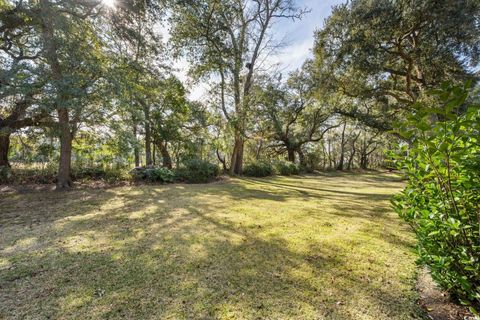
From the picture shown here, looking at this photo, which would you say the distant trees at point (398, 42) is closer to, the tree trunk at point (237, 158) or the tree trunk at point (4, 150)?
the tree trunk at point (237, 158)

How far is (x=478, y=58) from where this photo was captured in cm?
679

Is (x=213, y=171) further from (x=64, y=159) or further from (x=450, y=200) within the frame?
(x=450, y=200)

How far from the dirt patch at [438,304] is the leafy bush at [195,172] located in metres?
7.61

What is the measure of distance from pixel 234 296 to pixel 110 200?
4611 mm

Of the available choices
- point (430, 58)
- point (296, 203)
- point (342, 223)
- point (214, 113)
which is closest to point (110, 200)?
point (296, 203)

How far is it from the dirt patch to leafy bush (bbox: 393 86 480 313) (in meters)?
0.14

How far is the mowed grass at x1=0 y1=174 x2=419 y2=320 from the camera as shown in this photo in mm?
1670

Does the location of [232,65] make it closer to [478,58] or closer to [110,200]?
[110,200]

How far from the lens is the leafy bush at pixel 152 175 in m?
7.84

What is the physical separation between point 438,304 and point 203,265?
2038 mm

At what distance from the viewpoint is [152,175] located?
25.8 feet

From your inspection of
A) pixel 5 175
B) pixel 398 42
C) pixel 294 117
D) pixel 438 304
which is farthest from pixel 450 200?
pixel 294 117

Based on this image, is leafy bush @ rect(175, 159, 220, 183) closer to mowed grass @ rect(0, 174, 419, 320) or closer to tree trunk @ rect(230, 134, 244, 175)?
tree trunk @ rect(230, 134, 244, 175)

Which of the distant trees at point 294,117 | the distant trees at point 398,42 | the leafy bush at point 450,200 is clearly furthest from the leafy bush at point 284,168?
the leafy bush at point 450,200
